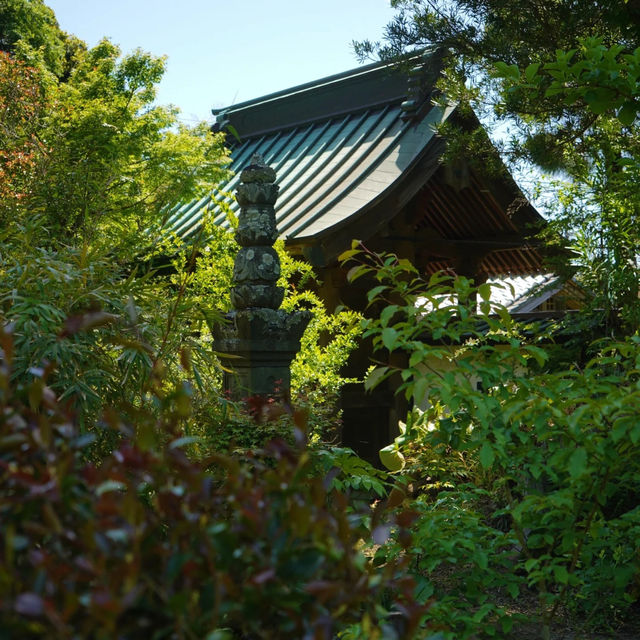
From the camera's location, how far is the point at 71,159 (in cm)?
870

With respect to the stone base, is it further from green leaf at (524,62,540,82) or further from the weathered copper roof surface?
green leaf at (524,62,540,82)

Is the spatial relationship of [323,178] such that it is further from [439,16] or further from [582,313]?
[582,313]

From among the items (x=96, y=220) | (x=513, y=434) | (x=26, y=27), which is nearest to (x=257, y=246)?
(x=96, y=220)

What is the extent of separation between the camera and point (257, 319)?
6.05 metres

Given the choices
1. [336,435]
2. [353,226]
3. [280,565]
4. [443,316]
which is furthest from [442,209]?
[280,565]

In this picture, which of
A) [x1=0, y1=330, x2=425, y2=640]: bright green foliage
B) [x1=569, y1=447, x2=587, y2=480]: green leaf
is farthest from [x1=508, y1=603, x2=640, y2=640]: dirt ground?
[x1=0, y1=330, x2=425, y2=640]: bright green foliage

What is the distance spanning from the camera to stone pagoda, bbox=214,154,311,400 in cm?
607

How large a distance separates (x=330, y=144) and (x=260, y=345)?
594 centimetres

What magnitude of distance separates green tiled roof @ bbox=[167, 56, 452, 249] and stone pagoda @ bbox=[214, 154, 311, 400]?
1.94 m

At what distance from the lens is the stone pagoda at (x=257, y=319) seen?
6.07m

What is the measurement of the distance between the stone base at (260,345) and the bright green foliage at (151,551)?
461 cm

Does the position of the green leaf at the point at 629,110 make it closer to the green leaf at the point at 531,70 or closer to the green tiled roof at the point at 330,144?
the green leaf at the point at 531,70

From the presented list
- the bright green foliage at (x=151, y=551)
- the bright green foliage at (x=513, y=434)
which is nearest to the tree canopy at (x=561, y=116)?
the bright green foliage at (x=513, y=434)

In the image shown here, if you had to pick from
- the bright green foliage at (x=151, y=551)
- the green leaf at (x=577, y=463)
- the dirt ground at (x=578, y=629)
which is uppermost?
the green leaf at (x=577, y=463)
